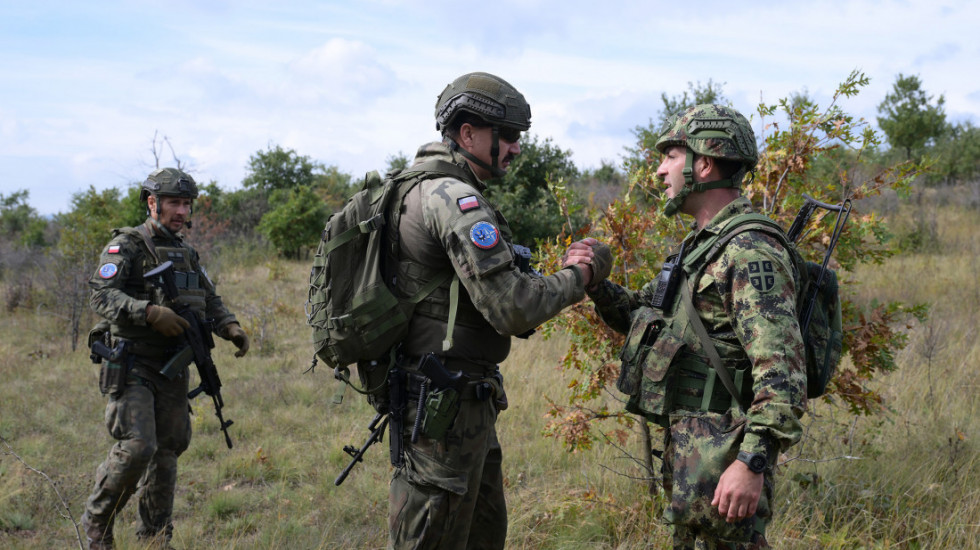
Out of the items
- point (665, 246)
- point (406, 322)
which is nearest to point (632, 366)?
point (406, 322)

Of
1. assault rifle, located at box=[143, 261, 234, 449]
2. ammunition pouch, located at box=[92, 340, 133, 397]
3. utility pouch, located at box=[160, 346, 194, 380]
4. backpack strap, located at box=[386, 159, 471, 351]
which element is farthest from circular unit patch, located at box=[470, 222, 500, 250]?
ammunition pouch, located at box=[92, 340, 133, 397]

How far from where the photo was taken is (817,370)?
98.3 inches

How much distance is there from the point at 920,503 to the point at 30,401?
854cm

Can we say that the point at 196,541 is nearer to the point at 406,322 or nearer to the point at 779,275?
the point at 406,322

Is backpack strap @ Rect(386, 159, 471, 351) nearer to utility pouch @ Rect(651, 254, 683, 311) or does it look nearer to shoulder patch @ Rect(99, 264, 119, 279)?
utility pouch @ Rect(651, 254, 683, 311)

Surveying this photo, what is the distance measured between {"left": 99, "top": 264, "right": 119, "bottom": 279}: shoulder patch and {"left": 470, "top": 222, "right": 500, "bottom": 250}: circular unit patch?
2.94 metres

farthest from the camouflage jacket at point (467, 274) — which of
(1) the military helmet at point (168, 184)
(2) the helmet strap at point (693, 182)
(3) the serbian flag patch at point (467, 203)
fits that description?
(1) the military helmet at point (168, 184)

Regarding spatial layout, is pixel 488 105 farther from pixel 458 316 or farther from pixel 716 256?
pixel 716 256

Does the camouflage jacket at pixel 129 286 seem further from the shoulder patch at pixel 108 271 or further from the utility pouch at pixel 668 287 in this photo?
the utility pouch at pixel 668 287

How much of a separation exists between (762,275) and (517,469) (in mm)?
3390

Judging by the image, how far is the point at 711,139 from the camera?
2.60 m

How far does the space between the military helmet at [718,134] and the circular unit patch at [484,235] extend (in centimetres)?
84

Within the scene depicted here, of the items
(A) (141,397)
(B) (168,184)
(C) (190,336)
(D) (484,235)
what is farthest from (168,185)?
(D) (484,235)

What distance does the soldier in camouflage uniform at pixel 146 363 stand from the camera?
13.5ft
